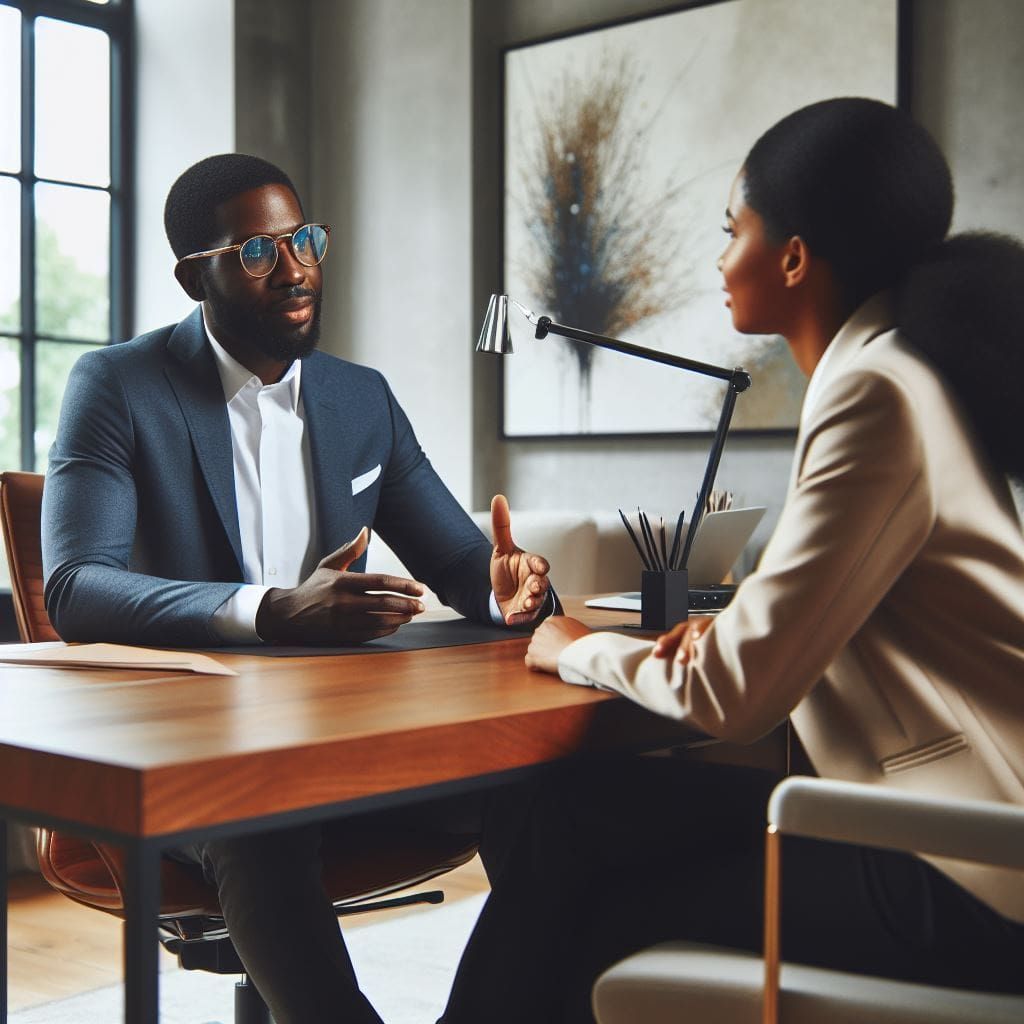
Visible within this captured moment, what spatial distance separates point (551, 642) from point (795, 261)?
47 centimetres

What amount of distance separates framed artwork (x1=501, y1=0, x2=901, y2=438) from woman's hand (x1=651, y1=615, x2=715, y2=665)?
268 centimetres

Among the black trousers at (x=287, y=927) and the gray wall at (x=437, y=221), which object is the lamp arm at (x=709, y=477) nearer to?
the black trousers at (x=287, y=927)

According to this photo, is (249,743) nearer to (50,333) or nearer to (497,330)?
(497,330)

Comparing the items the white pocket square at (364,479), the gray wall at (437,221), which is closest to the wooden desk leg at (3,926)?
the white pocket square at (364,479)

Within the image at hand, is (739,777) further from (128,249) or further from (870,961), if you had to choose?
(128,249)

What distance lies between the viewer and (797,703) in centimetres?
116

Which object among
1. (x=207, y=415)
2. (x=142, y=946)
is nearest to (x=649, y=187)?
(x=207, y=415)

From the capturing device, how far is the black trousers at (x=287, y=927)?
146 centimetres

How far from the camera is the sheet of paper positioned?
145 cm

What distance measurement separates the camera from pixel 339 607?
1636 mm

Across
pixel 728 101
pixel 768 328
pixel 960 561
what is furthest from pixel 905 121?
pixel 728 101

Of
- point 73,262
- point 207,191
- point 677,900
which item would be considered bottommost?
point 677,900

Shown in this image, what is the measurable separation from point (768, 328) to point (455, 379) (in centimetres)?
313

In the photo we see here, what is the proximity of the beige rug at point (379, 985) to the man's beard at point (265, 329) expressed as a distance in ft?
3.97
